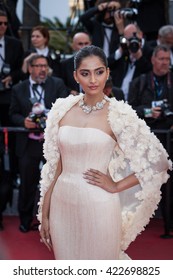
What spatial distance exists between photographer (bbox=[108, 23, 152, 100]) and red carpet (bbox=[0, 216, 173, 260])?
175 cm

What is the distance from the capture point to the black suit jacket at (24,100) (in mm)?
7031

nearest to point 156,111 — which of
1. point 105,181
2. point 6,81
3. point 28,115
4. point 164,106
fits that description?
point 164,106

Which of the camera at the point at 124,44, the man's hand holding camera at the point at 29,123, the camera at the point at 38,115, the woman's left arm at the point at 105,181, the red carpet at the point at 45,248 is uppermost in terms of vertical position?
the camera at the point at 124,44

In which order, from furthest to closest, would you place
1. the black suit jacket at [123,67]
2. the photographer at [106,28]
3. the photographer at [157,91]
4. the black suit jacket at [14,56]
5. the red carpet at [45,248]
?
1. the photographer at [106,28]
2. the black suit jacket at [14,56]
3. the black suit jacket at [123,67]
4. the photographer at [157,91]
5. the red carpet at [45,248]

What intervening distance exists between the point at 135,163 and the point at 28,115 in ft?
10.8

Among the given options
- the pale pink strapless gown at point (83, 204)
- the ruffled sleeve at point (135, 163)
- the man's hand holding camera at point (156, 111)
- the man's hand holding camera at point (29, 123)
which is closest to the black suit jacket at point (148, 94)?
the man's hand holding camera at point (156, 111)

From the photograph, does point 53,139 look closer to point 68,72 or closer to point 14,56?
point 68,72

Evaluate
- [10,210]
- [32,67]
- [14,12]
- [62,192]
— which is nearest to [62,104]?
[62,192]

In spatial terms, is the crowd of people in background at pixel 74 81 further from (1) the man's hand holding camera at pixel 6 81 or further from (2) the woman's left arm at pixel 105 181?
(2) the woman's left arm at pixel 105 181

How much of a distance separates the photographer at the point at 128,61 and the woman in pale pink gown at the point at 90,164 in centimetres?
395

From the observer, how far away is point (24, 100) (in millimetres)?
7043

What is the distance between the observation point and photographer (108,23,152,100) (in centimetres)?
774

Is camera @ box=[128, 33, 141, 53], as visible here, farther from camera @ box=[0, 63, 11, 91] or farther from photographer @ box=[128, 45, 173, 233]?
camera @ box=[0, 63, 11, 91]
